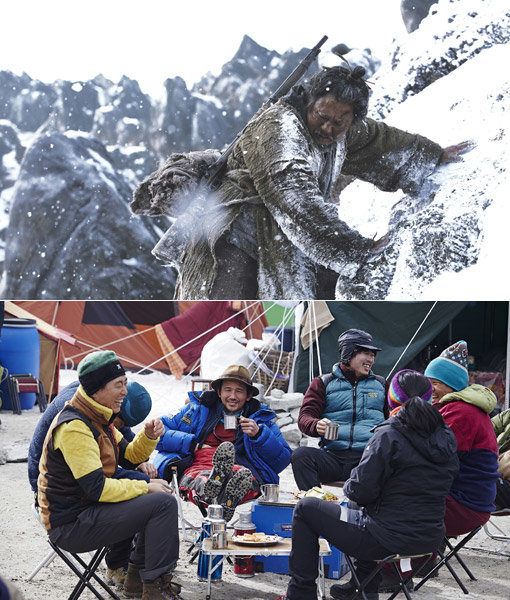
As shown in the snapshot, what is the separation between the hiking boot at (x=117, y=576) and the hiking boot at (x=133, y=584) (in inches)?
3.7

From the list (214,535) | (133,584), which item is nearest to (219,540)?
(214,535)

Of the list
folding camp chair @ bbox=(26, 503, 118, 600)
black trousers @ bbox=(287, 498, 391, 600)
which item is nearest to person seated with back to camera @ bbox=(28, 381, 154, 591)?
folding camp chair @ bbox=(26, 503, 118, 600)

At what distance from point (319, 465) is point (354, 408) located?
0.33 meters

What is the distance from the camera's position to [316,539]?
2.61 metres

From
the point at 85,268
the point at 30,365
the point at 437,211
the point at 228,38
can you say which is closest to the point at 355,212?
the point at 437,211

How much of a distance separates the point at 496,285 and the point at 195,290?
2157 millimetres

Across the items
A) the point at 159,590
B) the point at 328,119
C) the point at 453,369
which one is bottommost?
the point at 159,590

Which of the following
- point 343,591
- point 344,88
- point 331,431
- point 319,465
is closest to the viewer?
point 343,591

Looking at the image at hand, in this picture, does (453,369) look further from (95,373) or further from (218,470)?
(95,373)

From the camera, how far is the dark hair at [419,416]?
8.05ft

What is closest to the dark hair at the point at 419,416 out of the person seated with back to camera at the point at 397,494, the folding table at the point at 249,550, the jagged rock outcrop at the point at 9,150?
the person seated with back to camera at the point at 397,494

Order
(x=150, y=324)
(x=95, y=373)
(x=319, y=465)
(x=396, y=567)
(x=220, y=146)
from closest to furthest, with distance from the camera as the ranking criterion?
1. (x=95, y=373)
2. (x=396, y=567)
3. (x=319, y=465)
4. (x=220, y=146)
5. (x=150, y=324)

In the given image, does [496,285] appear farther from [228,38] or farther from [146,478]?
[146,478]

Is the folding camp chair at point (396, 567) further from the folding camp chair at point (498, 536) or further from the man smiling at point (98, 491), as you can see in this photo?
the folding camp chair at point (498, 536)
